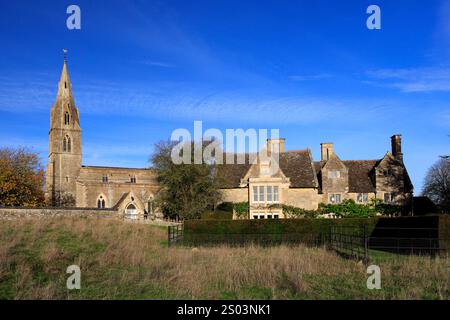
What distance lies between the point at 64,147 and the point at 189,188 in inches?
1559

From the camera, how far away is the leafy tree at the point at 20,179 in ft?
171

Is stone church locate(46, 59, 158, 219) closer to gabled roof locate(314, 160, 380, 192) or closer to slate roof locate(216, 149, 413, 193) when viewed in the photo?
slate roof locate(216, 149, 413, 193)

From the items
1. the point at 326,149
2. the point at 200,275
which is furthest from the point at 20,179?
the point at 200,275

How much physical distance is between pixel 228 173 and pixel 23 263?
32.5 m

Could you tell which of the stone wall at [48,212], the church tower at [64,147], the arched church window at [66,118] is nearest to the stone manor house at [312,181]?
the stone wall at [48,212]

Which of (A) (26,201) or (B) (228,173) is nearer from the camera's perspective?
(B) (228,173)

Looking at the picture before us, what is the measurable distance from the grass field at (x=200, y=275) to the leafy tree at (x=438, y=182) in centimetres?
4806

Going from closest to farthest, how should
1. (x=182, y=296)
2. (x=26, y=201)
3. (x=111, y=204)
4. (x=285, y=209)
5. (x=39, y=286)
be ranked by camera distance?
(x=182, y=296) < (x=39, y=286) < (x=285, y=209) < (x=26, y=201) < (x=111, y=204)

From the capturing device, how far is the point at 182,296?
1245 centimetres

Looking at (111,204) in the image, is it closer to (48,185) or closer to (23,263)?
(48,185)

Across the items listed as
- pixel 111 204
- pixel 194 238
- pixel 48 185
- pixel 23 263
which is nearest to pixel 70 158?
pixel 48 185

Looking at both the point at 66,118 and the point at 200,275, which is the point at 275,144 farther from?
the point at 66,118

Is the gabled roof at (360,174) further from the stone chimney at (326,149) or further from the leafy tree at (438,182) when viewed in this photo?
the leafy tree at (438,182)

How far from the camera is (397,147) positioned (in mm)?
47562
